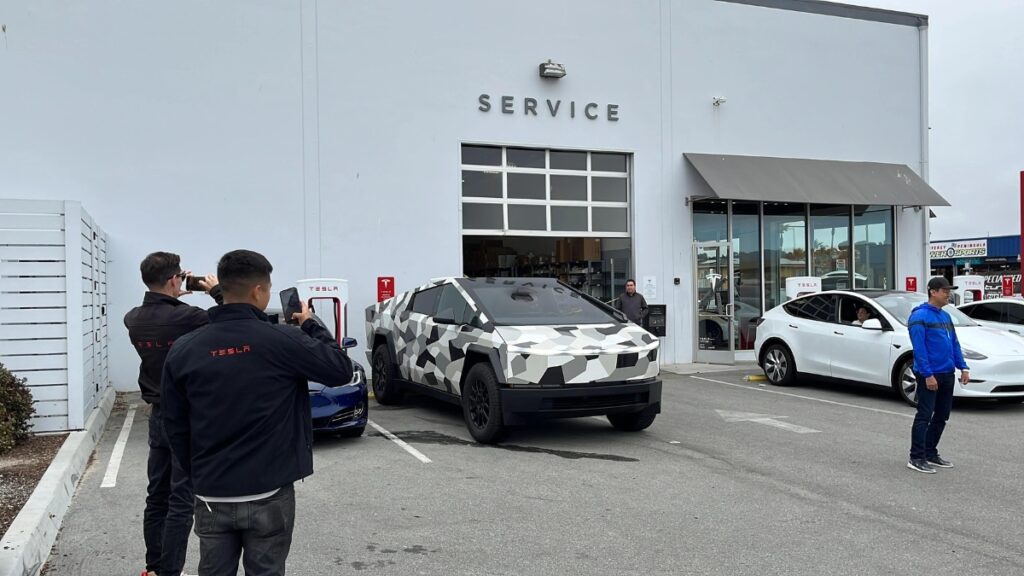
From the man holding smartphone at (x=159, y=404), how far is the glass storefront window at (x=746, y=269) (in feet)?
44.6

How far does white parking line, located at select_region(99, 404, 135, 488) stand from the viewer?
6569mm

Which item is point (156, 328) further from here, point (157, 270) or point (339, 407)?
point (339, 407)

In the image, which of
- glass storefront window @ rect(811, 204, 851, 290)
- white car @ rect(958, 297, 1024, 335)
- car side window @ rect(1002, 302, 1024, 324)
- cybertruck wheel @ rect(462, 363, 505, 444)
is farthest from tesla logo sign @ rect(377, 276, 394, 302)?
car side window @ rect(1002, 302, 1024, 324)

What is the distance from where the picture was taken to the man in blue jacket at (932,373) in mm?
6824

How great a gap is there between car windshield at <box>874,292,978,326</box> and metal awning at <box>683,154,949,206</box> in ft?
13.4

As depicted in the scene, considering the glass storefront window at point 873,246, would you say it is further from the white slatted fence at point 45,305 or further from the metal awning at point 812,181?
the white slatted fence at point 45,305

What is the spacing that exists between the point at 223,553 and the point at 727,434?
6.73 meters

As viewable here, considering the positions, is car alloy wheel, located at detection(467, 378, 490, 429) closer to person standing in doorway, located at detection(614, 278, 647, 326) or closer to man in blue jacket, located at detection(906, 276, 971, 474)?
man in blue jacket, located at detection(906, 276, 971, 474)

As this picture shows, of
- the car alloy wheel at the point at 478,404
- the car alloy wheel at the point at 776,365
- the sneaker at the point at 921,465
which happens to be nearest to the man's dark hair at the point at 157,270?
the car alloy wheel at the point at 478,404

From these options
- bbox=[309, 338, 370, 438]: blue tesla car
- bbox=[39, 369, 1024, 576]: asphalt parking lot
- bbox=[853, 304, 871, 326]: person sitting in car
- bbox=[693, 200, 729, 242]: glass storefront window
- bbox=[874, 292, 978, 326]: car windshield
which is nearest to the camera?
bbox=[39, 369, 1024, 576]: asphalt parking lot

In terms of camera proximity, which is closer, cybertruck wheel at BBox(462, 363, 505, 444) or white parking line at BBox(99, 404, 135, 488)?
white parking line at BBox(99, 404, 135, 488)

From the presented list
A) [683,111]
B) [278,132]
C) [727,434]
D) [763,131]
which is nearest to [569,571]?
[727,434]

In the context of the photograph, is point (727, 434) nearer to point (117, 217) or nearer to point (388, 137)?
point (388, 137)

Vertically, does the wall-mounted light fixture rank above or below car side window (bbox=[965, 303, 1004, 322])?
above
